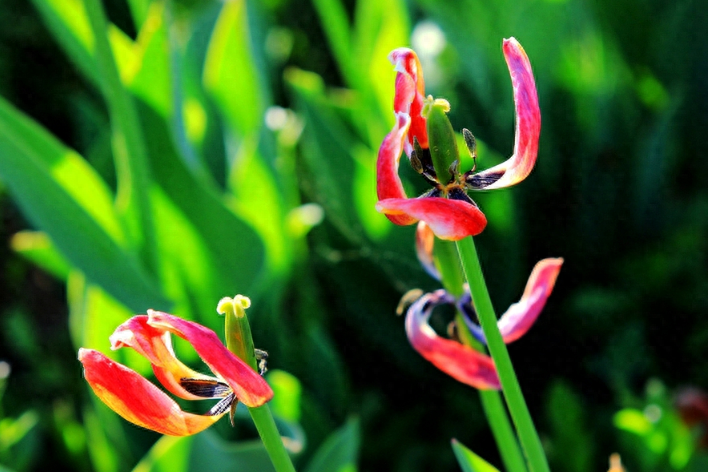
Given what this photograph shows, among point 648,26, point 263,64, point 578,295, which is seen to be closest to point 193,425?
point 578,295

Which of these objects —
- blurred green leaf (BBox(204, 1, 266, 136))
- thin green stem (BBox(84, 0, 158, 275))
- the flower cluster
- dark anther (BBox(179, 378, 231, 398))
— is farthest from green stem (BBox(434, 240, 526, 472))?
blurred green leaf (BBox(204, 1, 266, 136))

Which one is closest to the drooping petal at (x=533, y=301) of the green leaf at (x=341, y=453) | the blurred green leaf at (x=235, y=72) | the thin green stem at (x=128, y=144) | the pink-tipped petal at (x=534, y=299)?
the pink-tipped petal at (x=534, y=299)

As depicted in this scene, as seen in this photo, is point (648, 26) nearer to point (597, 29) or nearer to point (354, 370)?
→ point (597, 29)

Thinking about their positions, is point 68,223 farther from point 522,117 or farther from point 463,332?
point 522,117

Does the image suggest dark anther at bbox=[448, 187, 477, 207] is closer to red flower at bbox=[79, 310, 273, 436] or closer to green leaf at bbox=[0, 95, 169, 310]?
red flower at bbox=[79, 310, 273, 436]

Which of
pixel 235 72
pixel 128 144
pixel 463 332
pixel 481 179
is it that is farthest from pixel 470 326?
pixel 235 72

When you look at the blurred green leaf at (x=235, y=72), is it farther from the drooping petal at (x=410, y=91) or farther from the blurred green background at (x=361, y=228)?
the drooping petal at (x=410, y=91)
